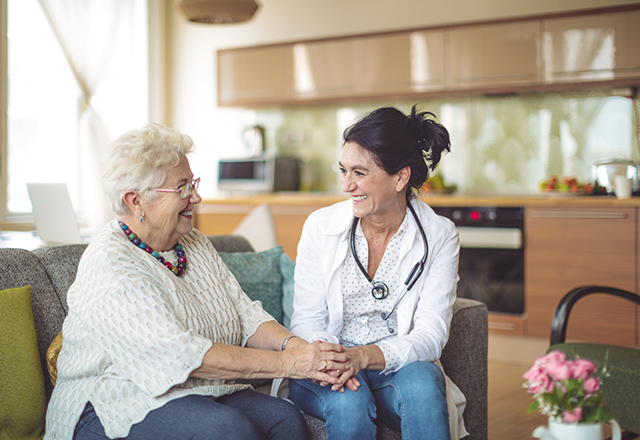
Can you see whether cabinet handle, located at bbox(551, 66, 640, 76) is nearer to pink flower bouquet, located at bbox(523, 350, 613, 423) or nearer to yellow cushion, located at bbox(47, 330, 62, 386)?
pink flower bouquet, located at bbox(523, 350, 613, 423)

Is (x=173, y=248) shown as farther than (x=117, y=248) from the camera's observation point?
Yes

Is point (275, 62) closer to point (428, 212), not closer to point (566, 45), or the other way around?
point (566, 45)

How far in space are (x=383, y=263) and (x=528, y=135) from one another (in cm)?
291

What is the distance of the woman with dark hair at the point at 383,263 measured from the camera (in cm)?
184

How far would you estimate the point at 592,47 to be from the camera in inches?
154

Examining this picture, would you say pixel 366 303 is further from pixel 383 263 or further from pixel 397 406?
pixel 397 406

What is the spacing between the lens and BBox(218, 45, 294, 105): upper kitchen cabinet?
16.1ft

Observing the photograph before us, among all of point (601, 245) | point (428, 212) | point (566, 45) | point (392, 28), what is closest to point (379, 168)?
point (428, 212)

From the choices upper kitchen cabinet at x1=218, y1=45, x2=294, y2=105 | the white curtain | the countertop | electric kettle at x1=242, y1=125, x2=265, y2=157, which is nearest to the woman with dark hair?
the countertop

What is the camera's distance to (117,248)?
5.10ft

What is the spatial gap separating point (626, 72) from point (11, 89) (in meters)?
3.93

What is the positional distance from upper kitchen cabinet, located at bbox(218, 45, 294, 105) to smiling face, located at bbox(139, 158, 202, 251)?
10.9ft

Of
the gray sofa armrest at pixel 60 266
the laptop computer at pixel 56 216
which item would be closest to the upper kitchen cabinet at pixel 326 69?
the laptop computer at pixel 56 216

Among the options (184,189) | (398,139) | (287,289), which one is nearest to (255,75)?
(287,289)
